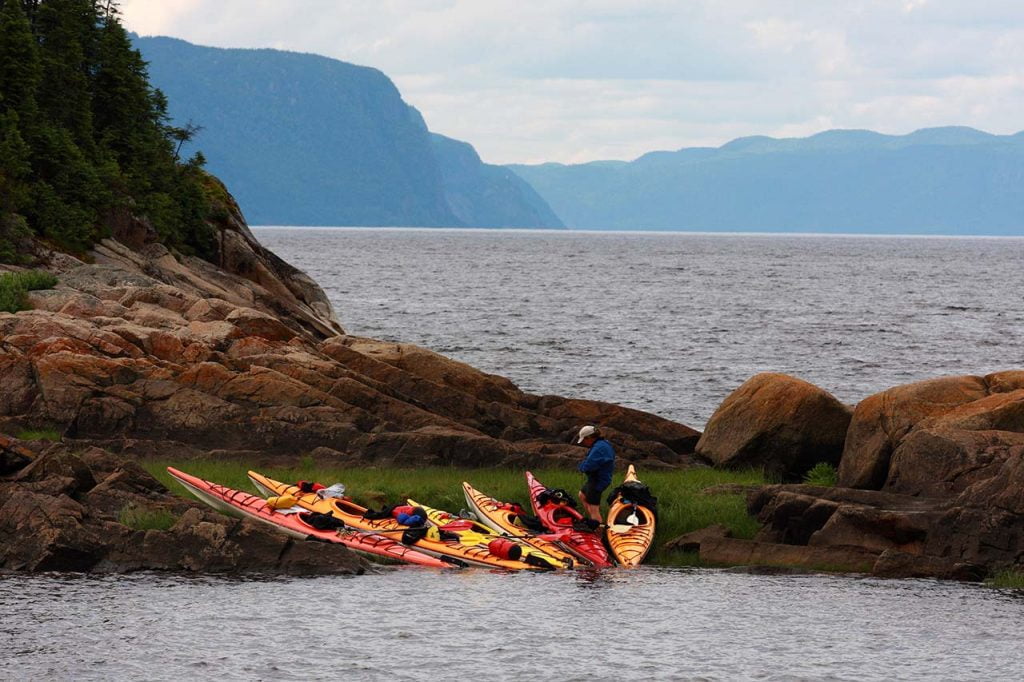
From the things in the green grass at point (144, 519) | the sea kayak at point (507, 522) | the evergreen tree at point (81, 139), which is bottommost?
the sea kayak at point (507, 522)

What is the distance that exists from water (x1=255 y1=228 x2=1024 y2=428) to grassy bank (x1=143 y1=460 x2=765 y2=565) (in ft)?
51.7

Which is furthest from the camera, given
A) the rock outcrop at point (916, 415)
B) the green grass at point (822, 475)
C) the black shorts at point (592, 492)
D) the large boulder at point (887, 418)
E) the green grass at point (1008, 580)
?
the green grass at point (822, 475)

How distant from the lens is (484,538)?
2592 cm

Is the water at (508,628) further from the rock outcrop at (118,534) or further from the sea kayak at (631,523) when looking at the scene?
the sea kayak at (631,523)

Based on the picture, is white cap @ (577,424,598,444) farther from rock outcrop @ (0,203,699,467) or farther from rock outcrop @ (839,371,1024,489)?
rock outcrop @ (839,371,1024,489)

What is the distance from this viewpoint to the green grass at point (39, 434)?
30594 mm

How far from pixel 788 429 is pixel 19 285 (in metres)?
21.5

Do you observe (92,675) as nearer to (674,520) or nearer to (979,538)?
(674,520)

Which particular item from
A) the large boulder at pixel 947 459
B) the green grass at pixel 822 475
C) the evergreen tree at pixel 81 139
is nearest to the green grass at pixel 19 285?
the evergreen tree at pixel 81 139

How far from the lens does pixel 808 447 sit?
3108cm

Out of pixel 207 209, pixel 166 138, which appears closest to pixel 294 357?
pixel 207 209

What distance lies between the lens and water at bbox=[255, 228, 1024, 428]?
193ft

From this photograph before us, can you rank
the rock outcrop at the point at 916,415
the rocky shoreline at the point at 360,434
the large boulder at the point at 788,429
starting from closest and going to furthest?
the rocky shoreline at the point at 360,434
the rock outcrop at the point at 916,415
the large boulder at the point at 788,429

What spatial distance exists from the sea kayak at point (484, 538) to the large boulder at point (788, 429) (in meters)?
7.69
